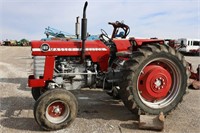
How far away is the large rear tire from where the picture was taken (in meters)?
4.85

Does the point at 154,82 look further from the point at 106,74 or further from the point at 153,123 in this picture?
the point at 106,74

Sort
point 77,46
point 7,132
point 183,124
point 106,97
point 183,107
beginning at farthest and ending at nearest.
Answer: point 106,97 < point 183,107 < point 77,46 < point 183,124 < point 7,132

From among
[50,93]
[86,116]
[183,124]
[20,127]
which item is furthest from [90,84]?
[183,124]

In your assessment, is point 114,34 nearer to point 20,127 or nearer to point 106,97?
point 106,97

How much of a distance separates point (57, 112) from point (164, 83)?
7.16 ft

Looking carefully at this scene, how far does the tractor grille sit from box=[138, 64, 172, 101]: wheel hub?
1943 mm

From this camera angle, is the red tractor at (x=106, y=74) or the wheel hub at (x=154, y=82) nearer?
the red tractor at (x=106, y=74)

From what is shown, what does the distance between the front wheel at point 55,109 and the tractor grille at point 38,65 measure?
70 cm

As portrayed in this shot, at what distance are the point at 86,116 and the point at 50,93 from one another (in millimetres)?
1132

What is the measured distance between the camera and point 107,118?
17.2ft

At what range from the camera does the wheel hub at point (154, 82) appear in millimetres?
5141

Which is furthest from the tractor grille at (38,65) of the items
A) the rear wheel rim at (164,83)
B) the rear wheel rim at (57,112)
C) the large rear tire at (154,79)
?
the rear wheel rim at (164,83)

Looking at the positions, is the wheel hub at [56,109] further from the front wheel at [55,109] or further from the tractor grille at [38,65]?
the tractor grille at [38,65]

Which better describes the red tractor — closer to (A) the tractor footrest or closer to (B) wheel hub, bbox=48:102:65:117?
(B) wheel hub, bbox=48:102:65:117
